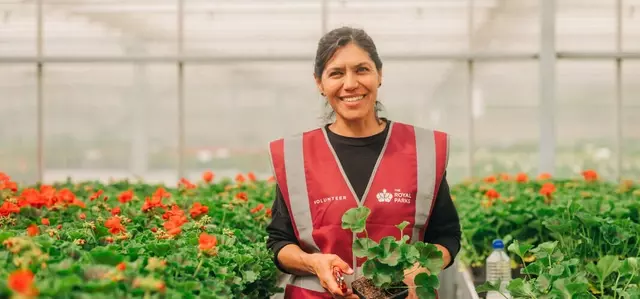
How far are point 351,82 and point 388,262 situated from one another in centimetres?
61

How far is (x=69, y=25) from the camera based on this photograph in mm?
9609

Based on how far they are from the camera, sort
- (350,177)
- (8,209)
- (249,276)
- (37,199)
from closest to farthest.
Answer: (249,276)
(350,177)
(8,209)
(37,199)

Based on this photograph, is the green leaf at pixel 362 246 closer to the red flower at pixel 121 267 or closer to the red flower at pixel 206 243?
the red flower at pixel 206 243

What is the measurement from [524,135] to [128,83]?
14.8 ft

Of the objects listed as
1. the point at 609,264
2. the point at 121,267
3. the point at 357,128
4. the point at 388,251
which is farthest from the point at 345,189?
the point at 121,267

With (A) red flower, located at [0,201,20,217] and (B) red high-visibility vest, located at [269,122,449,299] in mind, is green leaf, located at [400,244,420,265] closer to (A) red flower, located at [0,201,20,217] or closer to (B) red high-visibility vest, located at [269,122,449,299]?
(B) red high-visibility vest, located at [269,122,449,299]

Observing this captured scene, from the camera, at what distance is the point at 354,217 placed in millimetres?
2289

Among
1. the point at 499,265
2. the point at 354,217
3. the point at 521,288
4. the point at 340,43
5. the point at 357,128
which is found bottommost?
the point at 499,265

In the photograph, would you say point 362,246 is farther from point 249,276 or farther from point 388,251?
point 249,276

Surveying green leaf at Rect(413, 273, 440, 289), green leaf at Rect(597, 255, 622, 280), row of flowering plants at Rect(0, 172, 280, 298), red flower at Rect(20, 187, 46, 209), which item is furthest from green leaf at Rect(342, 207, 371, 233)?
red flower at Rect(20, 187, 46, 209)

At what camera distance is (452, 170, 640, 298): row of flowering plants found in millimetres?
2479

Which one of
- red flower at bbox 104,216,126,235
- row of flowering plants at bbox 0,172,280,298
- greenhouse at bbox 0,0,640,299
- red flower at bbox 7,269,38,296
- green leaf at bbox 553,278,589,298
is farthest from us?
greenhouse at bbox 0,0,640,299

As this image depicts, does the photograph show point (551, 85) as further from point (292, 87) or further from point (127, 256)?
point (127, 256)

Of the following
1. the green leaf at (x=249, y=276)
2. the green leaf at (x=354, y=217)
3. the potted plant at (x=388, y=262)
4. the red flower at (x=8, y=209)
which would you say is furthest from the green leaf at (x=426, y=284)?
the red flower at (x=8, y=209)
